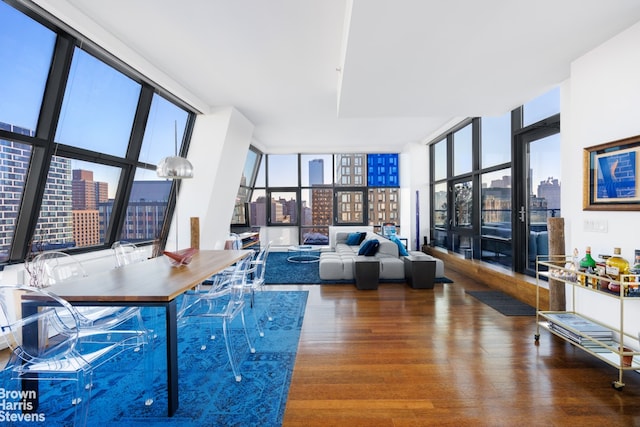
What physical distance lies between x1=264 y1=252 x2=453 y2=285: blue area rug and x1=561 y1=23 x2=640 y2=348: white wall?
2598 millimetres

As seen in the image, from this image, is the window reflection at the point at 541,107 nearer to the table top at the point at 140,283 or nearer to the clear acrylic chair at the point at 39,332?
the table top at the point at 140,283

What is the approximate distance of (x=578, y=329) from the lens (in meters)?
2.53

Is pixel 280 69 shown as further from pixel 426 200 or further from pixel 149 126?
pixel 426 200

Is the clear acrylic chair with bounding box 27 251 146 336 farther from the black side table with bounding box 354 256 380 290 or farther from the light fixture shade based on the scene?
the black side table with bounding box 354 256 380 290

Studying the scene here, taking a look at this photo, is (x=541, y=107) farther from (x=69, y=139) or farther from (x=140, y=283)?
(x=69, y=139)

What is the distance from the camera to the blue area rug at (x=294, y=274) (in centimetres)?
522

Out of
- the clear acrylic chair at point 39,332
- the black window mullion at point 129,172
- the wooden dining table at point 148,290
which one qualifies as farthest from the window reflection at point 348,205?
the clear acrylic chair at point 39,332

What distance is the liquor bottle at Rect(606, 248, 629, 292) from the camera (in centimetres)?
224

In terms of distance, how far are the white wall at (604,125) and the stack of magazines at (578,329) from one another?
6.1 inches

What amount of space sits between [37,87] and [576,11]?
4652 millimetres

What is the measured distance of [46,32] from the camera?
2779mm

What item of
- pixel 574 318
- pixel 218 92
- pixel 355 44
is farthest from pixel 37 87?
pixel 574 318

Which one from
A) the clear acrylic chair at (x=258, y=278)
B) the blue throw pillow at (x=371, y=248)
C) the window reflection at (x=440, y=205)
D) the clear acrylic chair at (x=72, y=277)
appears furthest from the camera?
the window reflection at (x=440, y=205)

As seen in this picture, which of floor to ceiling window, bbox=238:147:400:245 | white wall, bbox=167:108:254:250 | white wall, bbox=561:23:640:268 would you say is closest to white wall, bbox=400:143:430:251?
floor to ceiling window, bbox=238:147:400:245
